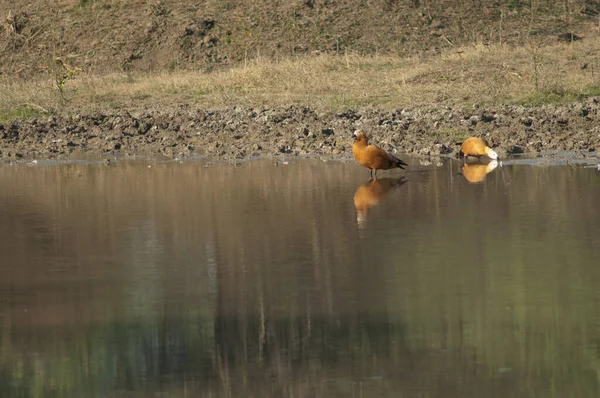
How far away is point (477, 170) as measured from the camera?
1493cm

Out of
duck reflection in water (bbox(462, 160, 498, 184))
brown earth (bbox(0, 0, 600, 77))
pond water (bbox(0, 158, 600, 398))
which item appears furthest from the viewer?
brown earth (bbox(0, 0, 600, 77))

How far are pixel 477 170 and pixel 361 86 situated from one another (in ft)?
33.0

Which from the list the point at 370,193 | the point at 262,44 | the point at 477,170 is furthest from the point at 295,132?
the point at 262,44

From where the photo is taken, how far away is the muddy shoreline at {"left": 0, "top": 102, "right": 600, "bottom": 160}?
57.8 ft

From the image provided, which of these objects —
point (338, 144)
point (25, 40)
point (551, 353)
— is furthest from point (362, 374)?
point (25, 40)

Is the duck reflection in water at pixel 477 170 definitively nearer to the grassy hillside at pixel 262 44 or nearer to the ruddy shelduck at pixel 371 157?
the ruddy shelduck at pixel 371 157

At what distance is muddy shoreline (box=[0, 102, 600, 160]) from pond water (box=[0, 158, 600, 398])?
154 inches

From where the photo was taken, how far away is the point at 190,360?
21.4ft

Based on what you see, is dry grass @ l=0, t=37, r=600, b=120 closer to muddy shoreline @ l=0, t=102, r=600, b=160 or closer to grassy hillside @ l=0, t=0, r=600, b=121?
grassy hillside @ l=0, t=0, r=600, b=121

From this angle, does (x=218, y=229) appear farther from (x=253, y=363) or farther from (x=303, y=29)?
(x=303, y=29)

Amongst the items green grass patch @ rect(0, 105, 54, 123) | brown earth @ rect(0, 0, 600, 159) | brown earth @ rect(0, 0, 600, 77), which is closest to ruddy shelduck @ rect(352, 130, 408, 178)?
green grass patch @ rect(0, 105, 54, 123)

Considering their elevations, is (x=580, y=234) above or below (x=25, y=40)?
below

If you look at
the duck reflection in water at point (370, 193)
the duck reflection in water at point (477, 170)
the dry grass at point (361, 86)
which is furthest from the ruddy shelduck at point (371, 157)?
the dry grass at point (361, 86)

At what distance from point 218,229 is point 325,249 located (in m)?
1.51
